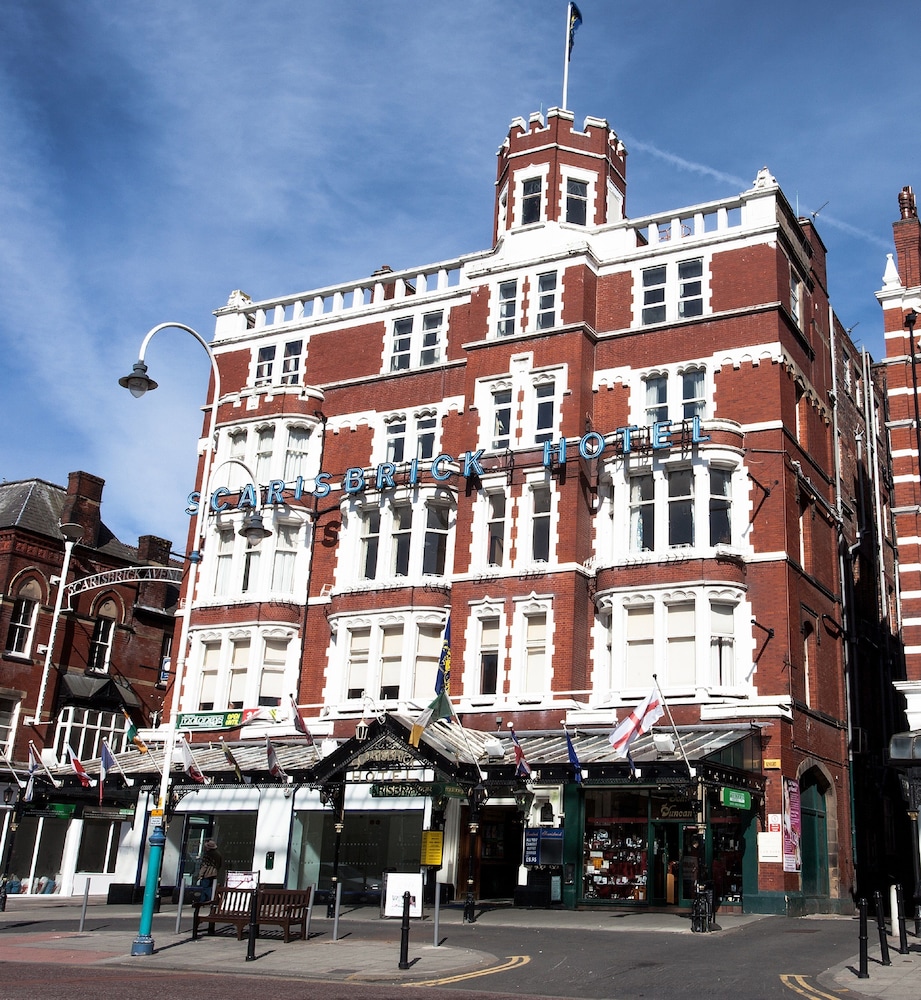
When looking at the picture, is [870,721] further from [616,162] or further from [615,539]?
[616,162]

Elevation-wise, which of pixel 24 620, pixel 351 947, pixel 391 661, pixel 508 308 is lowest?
pixel 351 947

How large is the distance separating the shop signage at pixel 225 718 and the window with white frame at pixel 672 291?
18333mm

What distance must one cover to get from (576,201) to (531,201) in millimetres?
1654

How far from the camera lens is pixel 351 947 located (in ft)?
69.7

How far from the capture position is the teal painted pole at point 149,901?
20.0m

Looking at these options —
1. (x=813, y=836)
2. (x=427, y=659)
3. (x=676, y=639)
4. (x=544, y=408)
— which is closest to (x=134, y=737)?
(x=427, y=659)

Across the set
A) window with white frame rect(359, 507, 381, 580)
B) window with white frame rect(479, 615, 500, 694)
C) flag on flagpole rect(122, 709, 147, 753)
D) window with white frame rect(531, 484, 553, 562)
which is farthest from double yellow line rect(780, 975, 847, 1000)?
window with white frame rect(359, 507, 381, 580)

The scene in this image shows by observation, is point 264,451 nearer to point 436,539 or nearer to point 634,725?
point 436,539

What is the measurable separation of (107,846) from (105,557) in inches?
506

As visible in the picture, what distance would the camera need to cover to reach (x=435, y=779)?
91.7 ft

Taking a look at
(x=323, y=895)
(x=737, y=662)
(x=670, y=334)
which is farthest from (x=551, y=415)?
(x=323, y=895)

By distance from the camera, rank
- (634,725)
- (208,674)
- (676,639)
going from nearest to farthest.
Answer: (634,725)
(676,639)
(208,674)

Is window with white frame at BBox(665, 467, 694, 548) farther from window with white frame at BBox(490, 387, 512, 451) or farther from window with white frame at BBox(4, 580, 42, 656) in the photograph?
window with white frame at BBox(4, 580, 42, 656)

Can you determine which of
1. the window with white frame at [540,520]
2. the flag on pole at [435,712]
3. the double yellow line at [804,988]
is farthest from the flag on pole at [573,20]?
the double yellow line at [804,988]
